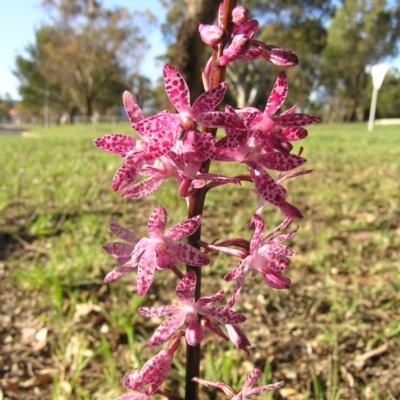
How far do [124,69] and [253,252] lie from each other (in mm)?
42778

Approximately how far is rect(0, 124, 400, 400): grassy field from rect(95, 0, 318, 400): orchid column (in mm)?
1190

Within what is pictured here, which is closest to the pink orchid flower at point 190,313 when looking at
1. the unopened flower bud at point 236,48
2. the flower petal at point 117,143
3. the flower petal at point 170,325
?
the flower petal at point 170,325

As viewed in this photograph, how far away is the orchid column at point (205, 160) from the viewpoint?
1.08 m

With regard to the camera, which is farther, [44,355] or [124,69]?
[124,69]

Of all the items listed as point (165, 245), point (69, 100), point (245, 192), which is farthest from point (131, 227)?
point (69, 100)

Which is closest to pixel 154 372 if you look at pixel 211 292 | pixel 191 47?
pixel 211 292

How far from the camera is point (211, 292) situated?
3184 mm

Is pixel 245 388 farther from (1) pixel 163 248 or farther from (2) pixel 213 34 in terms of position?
(2) pixel 213 34

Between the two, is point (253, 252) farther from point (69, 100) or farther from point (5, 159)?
point (69, 100)

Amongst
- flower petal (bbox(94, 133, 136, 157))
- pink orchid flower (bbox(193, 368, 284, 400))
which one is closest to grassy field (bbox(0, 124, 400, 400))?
pink orchid flower (bbox(193, 368, 284, 400))

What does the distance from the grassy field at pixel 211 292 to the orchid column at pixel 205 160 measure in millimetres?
1190

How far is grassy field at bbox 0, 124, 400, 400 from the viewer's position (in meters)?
2.48

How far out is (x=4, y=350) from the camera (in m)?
2.74

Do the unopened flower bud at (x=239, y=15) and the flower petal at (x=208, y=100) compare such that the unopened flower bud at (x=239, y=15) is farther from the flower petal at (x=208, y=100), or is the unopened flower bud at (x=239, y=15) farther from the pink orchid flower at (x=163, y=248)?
the pink orchid flower at (x=163, y=248)
